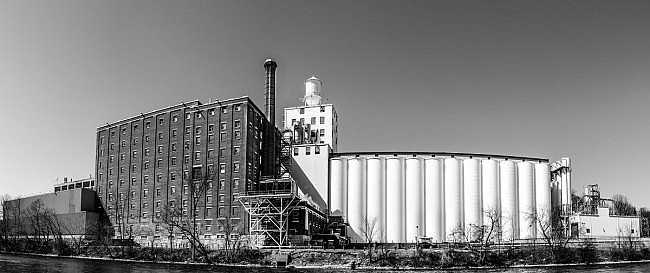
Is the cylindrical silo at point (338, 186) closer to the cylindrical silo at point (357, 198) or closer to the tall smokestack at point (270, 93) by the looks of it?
the cylindrical silo at point (357, 198)

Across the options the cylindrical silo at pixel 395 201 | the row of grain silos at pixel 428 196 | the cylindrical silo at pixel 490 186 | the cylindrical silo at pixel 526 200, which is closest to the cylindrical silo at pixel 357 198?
the row of grain silos at pixel 428 196

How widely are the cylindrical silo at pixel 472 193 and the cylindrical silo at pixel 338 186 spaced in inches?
941

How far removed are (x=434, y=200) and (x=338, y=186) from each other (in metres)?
19.0

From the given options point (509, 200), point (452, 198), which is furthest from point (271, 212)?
point (509, 200)

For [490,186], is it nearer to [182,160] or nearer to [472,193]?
[472,193]

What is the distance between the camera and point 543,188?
123m

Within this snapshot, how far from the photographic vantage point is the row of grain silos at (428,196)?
114m

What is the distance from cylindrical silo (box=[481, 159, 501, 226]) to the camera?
117m

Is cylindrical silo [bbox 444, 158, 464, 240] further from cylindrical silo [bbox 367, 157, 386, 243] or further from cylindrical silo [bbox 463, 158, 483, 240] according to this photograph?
cylindrical silo [bbox 367, 157, 386, 243]

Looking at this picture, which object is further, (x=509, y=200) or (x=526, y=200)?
(x=526, y=200)

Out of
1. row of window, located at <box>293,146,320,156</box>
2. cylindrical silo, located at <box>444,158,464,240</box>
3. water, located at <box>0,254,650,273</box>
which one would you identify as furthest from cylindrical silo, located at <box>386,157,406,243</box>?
water, located at <box>0,254,650,273</box>

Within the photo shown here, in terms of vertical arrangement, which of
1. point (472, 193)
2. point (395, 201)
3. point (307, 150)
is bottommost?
point (395, 201)

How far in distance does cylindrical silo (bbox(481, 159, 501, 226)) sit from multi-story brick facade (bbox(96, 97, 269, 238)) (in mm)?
44565

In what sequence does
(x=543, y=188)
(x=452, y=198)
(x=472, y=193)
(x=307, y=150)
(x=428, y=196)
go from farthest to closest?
1. (x=543, y=188)
2. (x=307, y=150)
3. (x=472, y=193)
4. (x=452, y=198)
5. (x=428, y=196)
